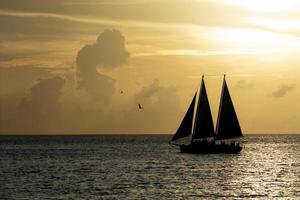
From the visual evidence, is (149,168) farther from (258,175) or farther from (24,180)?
(24,180)

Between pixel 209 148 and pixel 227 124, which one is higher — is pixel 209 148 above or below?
below

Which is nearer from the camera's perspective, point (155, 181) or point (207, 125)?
point (155, 181)

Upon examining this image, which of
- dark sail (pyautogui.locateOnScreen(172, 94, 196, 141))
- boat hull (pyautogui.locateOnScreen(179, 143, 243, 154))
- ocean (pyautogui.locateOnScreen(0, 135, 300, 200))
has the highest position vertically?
dark sail (pyautogui.locateOnScreen(172, 94, 196, 141))

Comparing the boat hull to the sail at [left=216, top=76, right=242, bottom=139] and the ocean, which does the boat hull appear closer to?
the sail at [left=216, top=76, right=242, bottom=139]

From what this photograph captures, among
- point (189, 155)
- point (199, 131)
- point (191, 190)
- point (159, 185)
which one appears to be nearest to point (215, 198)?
point (191, 190)

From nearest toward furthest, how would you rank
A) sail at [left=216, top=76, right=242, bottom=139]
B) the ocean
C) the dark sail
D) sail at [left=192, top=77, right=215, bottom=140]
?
1. the ocean
2. sail at [left=192, top=77, right=215, bottom=140]
3. sail at [left=216, top=76, right=242, bottom=139]
4. the dark sail

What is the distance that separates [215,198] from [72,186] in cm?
1675

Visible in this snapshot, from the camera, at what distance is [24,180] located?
79500mm

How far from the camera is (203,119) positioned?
114312mm

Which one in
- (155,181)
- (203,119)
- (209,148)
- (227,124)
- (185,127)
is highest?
(203,119)

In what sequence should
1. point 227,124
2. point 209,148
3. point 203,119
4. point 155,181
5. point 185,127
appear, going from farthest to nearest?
point 209,148 → point 185,127 → point 227,124 → point 203,119 → point 155,181

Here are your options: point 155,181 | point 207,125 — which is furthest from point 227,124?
point 155,181

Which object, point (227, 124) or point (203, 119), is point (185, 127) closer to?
point (203, 119)

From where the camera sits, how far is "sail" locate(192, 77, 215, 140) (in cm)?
11431
